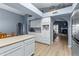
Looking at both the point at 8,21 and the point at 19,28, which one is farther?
the point at 19,28

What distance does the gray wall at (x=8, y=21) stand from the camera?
5396mm

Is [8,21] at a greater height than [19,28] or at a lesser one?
greater

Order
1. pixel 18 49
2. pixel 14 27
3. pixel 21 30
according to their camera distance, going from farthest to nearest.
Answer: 1. pixel 21 30
2. pixel 14 27
3. pixel 18 49

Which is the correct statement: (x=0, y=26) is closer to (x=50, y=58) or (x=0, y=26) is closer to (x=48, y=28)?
(x=48, y=28)

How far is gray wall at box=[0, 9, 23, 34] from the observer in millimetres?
5396

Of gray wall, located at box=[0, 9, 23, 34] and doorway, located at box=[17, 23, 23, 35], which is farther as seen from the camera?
doorway, located at box=[17, 23, 23, 35]

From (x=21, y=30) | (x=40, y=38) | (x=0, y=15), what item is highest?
(x=0, y=15)

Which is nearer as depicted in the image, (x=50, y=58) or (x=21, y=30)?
(x=50, y=58)

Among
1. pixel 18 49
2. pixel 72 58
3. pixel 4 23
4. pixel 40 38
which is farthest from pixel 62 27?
pixel 72 58

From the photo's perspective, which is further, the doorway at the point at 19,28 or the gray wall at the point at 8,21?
the doorway at the point at 19,28

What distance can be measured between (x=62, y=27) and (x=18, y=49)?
1221cm

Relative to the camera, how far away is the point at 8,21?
592cm

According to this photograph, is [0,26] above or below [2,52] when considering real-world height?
above

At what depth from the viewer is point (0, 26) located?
206 inches
